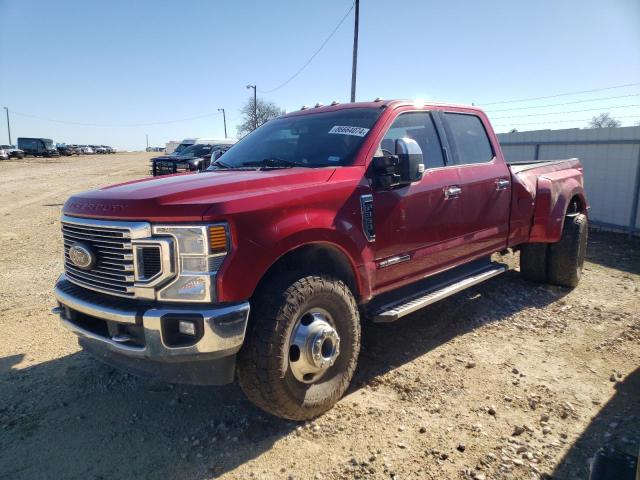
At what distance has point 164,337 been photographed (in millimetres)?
2441

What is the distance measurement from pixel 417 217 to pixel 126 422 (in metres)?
2.49

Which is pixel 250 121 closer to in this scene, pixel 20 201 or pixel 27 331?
pixel 20 201

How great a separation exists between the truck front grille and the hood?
94 mm

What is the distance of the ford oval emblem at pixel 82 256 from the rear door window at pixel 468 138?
3058 millimetres

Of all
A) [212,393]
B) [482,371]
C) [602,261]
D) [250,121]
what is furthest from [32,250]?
[250,121]

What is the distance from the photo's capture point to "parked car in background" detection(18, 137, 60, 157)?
48.8m

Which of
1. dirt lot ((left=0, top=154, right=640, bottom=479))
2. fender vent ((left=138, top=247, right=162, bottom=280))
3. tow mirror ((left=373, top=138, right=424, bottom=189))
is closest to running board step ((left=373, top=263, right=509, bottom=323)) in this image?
dirt lot ((left=0, top=154, right=640, bottom=479))

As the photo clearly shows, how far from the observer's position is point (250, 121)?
57344 millimetres

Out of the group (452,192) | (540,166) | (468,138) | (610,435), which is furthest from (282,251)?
(540,166)

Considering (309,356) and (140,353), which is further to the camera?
(309,356)

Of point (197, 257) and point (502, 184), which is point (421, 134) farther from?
point (197, 257)

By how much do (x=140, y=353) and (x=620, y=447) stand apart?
2.74 metres

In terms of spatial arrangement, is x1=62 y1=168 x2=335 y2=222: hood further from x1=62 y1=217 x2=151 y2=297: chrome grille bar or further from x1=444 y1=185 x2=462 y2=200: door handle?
x1=444 y1=185 x2=462 y2=200: door handle

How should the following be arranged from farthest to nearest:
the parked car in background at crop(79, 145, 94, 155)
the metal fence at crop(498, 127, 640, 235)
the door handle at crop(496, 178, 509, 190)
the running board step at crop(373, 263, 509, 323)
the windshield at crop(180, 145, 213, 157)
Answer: the parked car in background at crop(79, 145, 94, 155) → the windshield at crop(180, 145, 213, 157) → the metal fence at crop(498, 127, 640, 235) → the door handle at crop(496, 178, 509, 190) → the running board step at crop(373, 263, 509, 323)
